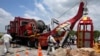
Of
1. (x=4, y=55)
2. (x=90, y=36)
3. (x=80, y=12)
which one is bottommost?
(x=4, y=55)

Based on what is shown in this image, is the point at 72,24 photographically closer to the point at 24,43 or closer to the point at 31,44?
the point at 31,44

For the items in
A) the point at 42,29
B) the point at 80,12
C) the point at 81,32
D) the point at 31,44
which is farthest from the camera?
the point at 42,29

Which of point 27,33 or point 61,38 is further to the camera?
point 27,33

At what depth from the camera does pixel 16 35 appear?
32.0 metres

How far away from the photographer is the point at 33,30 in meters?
28.7

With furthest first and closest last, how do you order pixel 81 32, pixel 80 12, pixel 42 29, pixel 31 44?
pixel 42 29 → pixel 31 44 → pixel 80 12 → pixel 81 32

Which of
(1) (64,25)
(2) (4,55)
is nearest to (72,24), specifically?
(1) (64,25)

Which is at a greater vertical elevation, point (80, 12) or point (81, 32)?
point (80, 12)

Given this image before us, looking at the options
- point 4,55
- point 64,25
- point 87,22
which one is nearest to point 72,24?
point 64,25

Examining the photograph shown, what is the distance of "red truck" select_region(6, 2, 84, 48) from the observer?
2538cm

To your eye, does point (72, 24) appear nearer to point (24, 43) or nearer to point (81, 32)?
point (81, 32)

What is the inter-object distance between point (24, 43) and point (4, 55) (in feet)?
35.5

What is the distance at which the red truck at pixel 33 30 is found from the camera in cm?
2538

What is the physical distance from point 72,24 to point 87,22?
5.22m
